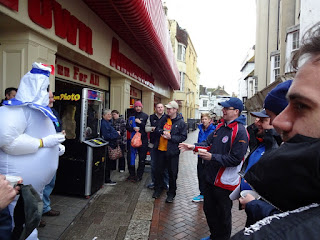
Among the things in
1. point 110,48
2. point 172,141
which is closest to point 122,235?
point 172,141

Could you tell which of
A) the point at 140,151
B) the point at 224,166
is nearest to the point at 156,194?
the point at 140,151

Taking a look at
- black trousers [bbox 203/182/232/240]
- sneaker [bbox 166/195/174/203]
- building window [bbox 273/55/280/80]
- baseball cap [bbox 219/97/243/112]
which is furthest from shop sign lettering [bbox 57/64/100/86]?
building window [bbox 273/55/280/80]

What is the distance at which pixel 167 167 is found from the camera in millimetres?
4898

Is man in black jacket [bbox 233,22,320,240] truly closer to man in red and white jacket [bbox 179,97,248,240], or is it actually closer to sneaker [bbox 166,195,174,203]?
man in red and white jacket [bbox 179,97,248,240]

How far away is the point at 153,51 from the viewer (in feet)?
27.9

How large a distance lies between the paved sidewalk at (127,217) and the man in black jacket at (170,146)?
12.7 inches

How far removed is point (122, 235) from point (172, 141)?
196 centimetres

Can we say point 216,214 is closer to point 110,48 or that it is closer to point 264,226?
point 264,226

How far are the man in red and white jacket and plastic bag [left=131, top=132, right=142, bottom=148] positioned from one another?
2.97 meters

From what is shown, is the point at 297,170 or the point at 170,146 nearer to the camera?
the point at 297,170

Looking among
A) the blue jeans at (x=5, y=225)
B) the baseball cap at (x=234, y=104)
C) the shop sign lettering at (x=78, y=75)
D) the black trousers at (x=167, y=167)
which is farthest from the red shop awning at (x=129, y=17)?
the blue jeans at (x=5, y=225)

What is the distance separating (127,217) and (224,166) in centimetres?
204

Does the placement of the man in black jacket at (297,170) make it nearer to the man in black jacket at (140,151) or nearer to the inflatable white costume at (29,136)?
the inflatable white costume at (29,136)

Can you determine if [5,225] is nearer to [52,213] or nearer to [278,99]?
[278,99]
